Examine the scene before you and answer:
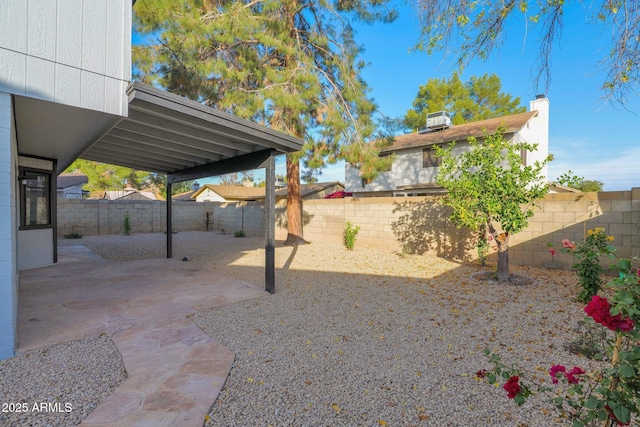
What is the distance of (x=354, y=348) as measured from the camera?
2988mm

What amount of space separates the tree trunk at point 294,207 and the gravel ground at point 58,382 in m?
7.63

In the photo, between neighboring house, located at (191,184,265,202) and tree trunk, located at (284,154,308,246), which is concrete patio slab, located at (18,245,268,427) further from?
neighboring house, located at (191,184,265,202)

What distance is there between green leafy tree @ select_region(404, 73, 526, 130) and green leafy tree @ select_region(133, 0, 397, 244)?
12.2 m

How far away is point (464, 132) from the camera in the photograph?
15039 mm

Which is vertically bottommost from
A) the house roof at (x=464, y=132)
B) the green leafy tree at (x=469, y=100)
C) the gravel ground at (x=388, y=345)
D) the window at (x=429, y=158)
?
the gravel ground at (x=388, y=345)

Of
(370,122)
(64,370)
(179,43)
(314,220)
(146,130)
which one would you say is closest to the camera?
(64,370)

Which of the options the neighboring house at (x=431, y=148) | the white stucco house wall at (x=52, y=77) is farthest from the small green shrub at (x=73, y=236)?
the neighboring house at (x=431, y=148)

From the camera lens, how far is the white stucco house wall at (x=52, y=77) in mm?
2588

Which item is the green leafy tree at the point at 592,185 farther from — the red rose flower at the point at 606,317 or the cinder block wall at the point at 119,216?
the red rose flower at the point at 606,317

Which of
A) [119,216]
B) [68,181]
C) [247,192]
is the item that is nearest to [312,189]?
[247,192]

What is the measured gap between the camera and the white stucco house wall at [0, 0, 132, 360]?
2.59 meters

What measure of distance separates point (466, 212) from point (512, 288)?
4.79 feet

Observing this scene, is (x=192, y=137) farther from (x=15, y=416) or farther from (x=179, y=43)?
(x=179, y=43)

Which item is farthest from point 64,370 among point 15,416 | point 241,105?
point 241,105
